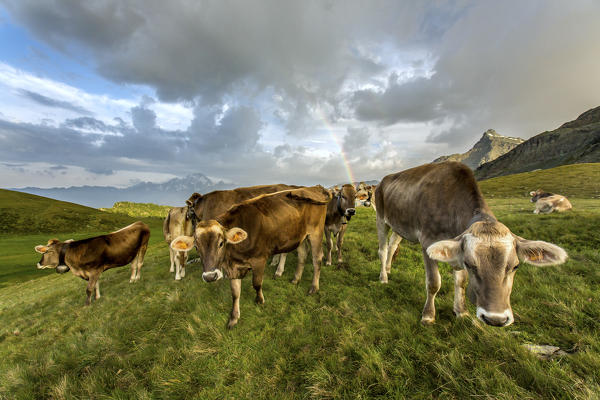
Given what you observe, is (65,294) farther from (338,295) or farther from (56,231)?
(56,231)

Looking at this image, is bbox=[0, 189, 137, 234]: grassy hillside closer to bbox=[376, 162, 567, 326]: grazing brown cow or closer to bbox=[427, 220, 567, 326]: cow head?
bbox=[376, 162, 567, 326]: grazing brown cow

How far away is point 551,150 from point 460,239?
229 meters

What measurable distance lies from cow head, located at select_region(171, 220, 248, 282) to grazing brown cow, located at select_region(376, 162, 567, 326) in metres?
3.68

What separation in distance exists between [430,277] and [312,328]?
251cm

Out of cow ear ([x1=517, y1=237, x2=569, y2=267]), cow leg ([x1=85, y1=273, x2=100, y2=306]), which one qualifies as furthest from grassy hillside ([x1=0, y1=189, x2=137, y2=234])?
cow ear ([x1=517, y1=237, x2=569, y2=267])

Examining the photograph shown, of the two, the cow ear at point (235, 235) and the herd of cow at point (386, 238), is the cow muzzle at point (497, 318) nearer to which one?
the herd of cow at point (386, 238)

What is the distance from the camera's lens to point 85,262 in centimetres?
880

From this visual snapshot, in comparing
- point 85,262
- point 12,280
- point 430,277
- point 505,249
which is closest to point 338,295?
point 430,277

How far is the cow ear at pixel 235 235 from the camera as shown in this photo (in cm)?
478

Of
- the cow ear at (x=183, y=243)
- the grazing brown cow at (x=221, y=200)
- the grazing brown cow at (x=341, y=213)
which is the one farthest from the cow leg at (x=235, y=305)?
the grazing brown cow at (x=341, y=213)

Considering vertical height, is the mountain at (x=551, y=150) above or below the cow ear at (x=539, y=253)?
above

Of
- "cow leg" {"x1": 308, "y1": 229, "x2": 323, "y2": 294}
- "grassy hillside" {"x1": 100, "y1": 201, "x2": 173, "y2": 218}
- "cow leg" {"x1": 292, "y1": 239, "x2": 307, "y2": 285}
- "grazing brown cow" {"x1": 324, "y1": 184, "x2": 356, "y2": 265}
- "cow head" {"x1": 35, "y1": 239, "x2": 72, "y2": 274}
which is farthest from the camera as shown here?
"grassy hillside" {"x1": 100, "y1": 201, "x2": 173, "y2": 218}

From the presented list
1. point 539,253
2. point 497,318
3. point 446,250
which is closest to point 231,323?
point 446,250

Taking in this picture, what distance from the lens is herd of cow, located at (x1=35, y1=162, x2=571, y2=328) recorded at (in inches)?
111
